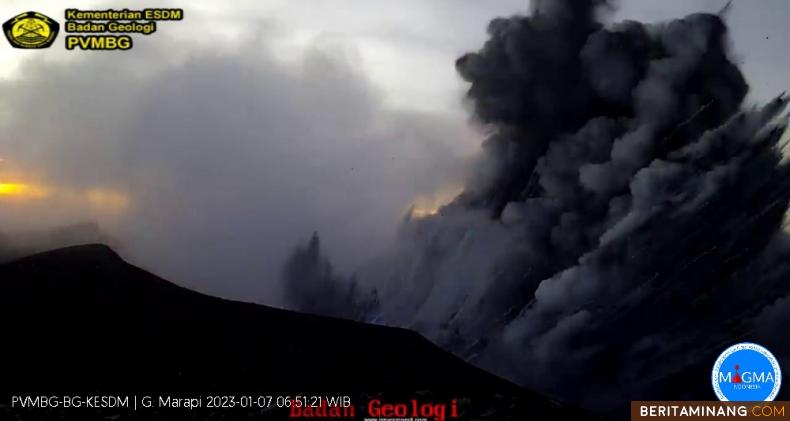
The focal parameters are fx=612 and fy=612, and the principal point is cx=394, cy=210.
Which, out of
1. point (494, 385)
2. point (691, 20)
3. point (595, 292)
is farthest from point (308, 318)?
point (691, 20)

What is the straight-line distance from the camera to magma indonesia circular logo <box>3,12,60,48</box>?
12910 mm

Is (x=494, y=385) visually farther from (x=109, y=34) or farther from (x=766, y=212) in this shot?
(x=109, y=34)

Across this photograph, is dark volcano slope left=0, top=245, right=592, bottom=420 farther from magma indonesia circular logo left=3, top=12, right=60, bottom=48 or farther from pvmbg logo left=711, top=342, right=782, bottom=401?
magma indonesia circular logo left=3, top=12, right=60, bottom=48

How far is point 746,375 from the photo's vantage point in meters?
11.4

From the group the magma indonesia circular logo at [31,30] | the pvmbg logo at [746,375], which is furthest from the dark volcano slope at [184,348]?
the magma indonesia circular logo at [31,30]

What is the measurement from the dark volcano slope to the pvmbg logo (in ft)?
11.5

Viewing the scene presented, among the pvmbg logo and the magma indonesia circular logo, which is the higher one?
the magma indonesia circular logo

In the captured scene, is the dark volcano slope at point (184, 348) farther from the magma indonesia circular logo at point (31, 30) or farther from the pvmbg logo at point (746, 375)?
the magma indonesia circular logo at point (31, 30)

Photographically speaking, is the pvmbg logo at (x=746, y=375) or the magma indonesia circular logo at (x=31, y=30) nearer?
the pvmbg logo at (x=746, y=375)

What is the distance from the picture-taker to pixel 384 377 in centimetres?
1401

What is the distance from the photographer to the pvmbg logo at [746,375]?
11.2 m

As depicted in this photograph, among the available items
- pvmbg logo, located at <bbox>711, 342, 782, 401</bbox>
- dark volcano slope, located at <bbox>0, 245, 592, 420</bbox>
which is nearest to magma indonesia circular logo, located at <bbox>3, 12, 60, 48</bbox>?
dark volcano slope, located at <bbox>0, 245, 592, 420</bbox>

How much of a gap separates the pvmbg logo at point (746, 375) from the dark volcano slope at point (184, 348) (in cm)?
351

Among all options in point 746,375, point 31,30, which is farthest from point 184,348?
point 746,375
